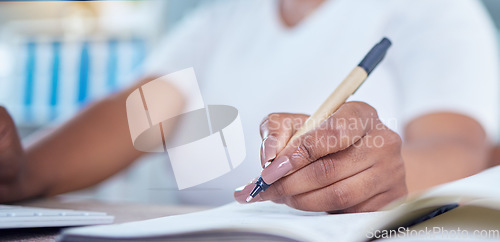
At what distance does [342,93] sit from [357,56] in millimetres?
130

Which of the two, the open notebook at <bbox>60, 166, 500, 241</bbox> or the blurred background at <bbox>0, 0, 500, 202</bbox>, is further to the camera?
the blurred background at <bbox>0, 0, 500, 202</bbox>

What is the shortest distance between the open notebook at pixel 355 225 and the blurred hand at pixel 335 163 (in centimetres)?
2

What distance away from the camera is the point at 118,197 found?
912 mm

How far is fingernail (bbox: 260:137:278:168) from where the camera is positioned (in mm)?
209

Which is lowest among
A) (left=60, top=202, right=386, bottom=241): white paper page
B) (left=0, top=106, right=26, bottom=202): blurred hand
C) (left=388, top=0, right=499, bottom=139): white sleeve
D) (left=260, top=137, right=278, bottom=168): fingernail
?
(left=0, top=106, right=26, bottom=202): blurred hand

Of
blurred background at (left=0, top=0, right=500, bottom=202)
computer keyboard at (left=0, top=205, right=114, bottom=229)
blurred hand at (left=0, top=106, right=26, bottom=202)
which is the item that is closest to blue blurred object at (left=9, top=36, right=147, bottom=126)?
blurred background at (left=0, top=0, right=500, bottom=202)

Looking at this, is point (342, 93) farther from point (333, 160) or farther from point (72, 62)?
point (72, 62)

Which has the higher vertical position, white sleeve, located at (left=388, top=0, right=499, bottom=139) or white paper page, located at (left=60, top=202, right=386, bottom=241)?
white sleeve, located at (left=388, top=0, right=499, bottom=139)

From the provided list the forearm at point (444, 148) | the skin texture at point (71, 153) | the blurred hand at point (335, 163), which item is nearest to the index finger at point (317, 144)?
the blurred hand at point (335, 163)

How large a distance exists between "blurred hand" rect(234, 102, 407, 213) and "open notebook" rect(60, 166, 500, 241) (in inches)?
0.7

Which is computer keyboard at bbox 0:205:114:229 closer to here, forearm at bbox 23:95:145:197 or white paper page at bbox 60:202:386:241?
white paper page at bbox 60:202:386:241

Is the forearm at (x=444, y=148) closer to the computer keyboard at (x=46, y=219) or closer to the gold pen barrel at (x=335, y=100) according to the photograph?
the gold pen barrel at (x=335, y=100)

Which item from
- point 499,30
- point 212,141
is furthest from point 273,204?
point 499,30

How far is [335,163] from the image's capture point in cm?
22
